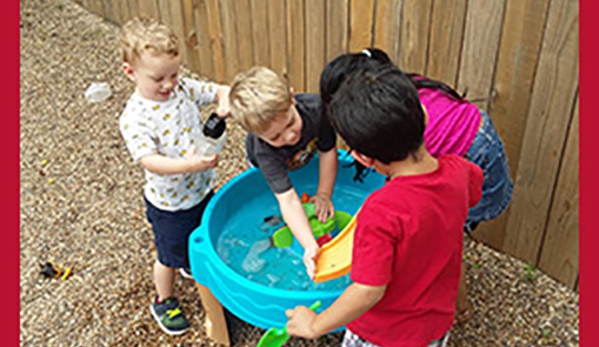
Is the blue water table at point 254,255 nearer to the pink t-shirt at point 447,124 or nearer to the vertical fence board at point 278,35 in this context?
the pink t-shirt at point 447,124

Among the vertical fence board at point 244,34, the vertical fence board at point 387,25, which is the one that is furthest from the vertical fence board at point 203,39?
the vertical fence board at point 387,25

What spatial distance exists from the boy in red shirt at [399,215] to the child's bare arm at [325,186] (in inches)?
31.2

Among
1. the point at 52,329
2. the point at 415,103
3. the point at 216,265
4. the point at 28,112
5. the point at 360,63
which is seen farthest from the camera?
the point at 28,112

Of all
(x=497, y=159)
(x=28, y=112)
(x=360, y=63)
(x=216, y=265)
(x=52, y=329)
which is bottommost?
(x=52, y=329)

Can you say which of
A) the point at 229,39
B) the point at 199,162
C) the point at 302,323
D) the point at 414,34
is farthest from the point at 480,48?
the point at 229,39

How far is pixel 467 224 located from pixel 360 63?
0.79 metres

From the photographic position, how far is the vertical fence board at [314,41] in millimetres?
3119

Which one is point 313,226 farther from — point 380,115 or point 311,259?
point 380,115

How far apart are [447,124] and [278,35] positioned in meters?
1.73

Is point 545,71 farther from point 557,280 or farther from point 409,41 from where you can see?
point 557,280

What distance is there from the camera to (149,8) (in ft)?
14.9

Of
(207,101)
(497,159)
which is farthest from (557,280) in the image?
(207,101)

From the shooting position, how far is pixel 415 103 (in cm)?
143

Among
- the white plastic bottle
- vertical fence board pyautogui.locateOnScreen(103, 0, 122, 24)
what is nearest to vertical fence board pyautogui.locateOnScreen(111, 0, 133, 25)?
vertical fence board pyautogui.locateOnScreen(103, 0, 122, 24)
